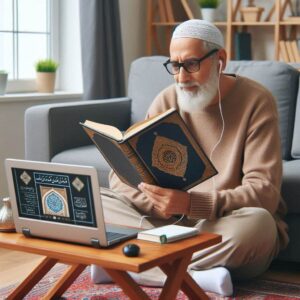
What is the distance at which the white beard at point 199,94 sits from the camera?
8.86 feet

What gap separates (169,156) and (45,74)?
2295 mm

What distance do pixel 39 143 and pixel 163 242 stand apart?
5.04 ft

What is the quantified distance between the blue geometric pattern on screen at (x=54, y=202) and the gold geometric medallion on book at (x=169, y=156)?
36cm

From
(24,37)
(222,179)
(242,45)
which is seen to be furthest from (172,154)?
(242,45)

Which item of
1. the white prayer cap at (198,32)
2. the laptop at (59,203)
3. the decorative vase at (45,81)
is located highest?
the white prayer cap at (198,32)

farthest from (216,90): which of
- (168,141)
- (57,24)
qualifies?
(57,24)

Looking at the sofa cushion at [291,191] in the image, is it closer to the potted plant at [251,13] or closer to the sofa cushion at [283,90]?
the sofa cushion at [283,90]

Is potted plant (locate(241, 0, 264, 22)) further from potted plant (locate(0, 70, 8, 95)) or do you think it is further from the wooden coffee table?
the wooden coffee table

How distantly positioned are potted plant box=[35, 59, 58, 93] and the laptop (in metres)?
2.36

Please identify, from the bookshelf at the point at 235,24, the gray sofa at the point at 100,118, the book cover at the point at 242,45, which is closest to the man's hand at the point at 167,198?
the gray sofa at the point at 100,118

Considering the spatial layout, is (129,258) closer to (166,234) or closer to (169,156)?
(166,234)

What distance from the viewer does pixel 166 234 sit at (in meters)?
2.16

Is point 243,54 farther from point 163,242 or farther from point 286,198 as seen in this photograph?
point 163,242

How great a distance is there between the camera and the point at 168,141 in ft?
7.73
